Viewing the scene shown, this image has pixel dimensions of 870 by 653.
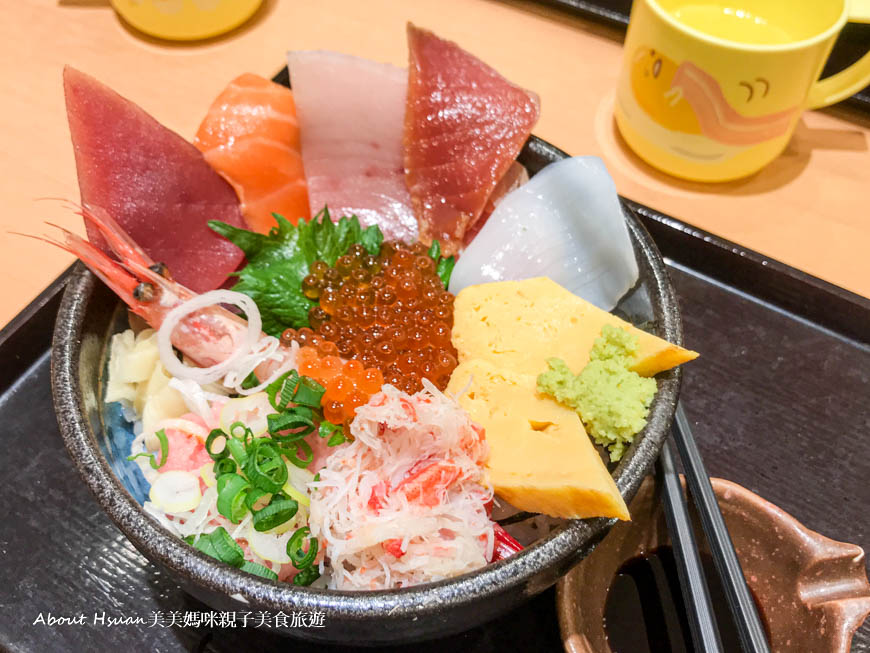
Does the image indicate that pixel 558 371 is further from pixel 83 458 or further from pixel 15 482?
pixel 15 482

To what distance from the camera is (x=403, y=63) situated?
2172 mm

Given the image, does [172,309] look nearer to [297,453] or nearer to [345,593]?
[297,453]

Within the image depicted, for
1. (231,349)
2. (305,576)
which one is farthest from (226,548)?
(231,349)

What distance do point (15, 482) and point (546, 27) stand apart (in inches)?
80.5

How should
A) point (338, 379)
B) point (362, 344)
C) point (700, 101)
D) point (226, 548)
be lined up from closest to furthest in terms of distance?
point (226, 548) < point (338, 379) < point (362, 344) < point (700, 101)

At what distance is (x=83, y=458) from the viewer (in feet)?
3.16

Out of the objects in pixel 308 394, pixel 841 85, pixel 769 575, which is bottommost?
pixel 769 575

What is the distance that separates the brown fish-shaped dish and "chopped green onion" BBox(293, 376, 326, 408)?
0.48 metres

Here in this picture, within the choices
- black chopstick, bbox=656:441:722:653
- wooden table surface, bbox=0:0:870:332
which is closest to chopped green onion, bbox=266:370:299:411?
black chopstick, bbox=656:441:722:653

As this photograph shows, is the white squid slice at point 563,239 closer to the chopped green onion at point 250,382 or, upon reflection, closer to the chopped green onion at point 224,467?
the chopped green onion at point 250,382

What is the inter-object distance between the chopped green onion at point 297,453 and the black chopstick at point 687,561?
60 centimetres

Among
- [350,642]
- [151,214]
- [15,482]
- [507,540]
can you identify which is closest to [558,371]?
[507,540]

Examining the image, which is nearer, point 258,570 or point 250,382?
point 258,570

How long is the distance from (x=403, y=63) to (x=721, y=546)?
1.74 m
